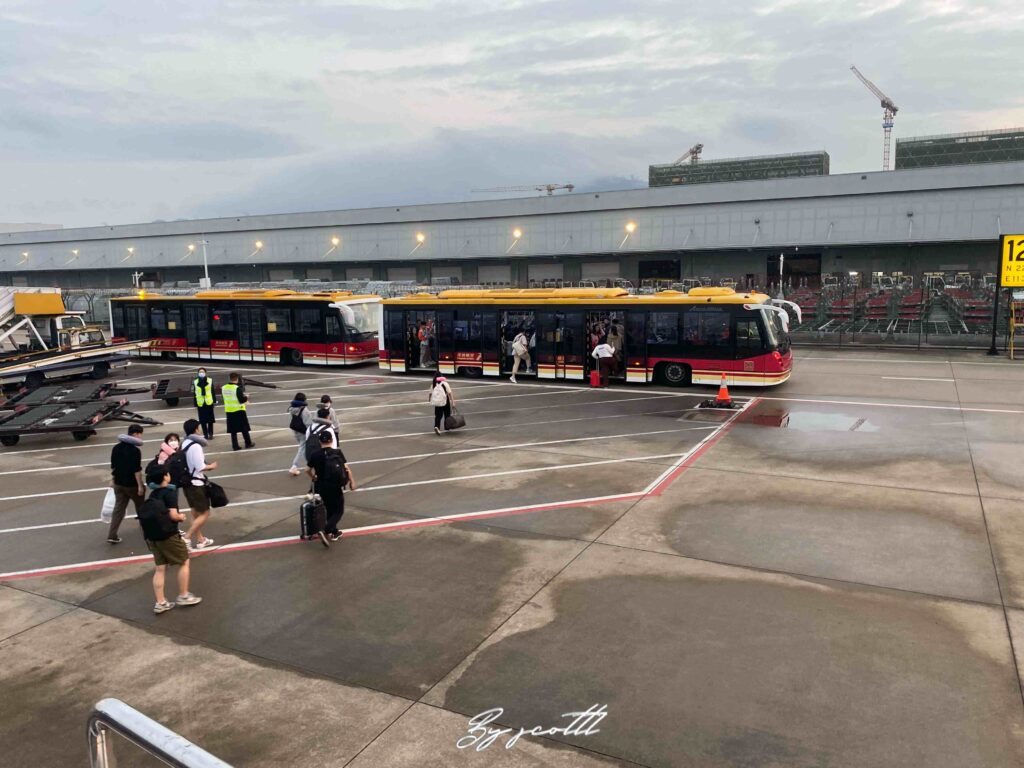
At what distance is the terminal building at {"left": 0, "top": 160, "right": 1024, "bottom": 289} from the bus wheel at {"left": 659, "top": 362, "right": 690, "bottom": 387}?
99.6ft

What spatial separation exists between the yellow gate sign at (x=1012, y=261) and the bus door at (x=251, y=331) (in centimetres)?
3181

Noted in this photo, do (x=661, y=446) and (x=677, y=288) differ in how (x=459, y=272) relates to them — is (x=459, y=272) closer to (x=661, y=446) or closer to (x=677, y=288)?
(x=677, y=288)

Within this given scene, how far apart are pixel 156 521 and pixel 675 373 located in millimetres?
17659

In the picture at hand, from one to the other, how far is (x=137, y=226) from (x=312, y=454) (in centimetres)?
7569

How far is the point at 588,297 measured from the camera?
929 inches

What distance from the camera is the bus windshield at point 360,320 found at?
96.3 ft

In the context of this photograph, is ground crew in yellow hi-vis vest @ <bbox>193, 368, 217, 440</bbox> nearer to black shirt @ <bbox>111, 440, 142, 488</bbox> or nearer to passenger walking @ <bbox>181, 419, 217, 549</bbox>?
black shirt @ <bbox>111, 440, 142, 488</bbox>

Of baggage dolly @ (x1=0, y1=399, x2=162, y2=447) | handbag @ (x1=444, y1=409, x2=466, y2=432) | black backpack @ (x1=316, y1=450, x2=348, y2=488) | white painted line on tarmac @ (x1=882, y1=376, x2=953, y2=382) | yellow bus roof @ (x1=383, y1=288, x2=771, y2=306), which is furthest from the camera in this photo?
white painted line on tarmac @ (x1=882, y1=376, x2=953, y2=382)

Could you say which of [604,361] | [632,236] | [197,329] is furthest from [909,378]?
[632,236]

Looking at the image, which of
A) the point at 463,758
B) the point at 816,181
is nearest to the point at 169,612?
the point at 463,758

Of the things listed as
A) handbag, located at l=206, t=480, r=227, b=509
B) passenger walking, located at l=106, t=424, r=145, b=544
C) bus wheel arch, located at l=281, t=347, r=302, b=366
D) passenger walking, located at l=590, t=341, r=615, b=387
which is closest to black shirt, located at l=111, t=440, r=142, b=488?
passenger walking, located at l=106, t=424, r=145, b=544

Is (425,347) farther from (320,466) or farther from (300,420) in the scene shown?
(320,466)

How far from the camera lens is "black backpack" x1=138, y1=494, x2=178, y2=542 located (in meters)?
7.43

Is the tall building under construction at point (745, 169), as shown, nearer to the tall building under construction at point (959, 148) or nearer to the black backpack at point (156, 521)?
the tall building under construction at point (959, 148)
